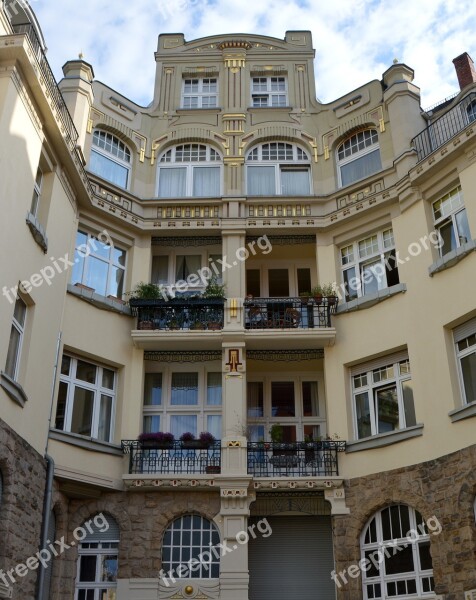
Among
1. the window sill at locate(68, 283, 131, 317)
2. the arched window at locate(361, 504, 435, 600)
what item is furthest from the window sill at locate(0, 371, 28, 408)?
the arched window at locate(361, 504, 435, 600)

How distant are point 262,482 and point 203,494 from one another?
1.35m

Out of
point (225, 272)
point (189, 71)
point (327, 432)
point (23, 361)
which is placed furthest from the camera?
point (189, 71)

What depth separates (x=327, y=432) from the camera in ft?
56.4

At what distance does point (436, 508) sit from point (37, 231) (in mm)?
9713

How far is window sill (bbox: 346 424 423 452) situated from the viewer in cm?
1512

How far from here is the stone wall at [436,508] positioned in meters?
13.3

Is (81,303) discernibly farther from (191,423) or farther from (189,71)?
(189,71)

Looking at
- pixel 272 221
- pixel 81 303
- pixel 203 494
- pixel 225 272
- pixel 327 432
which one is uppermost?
pixel 272 221

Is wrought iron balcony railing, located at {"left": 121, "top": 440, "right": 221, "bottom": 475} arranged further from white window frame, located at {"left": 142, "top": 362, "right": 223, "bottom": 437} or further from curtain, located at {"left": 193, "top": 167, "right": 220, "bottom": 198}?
curtain, located at {"left": 193, "top": 167, "right": 220, "bottom": 198}

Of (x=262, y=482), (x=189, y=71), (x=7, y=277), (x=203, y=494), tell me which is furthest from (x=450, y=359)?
(x=189, y=71)

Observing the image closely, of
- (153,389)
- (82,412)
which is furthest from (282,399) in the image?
(82,412)

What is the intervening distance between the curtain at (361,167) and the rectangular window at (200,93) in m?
4.75

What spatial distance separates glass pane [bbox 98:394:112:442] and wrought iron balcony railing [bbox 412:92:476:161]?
378 inches

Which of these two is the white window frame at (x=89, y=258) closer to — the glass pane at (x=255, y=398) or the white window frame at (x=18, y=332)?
the white window frame at (x=18, y=332)
